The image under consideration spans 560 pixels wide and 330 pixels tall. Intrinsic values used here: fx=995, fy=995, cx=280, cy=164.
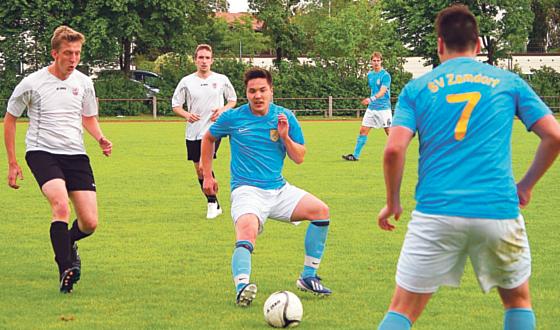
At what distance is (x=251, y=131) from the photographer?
800 cm

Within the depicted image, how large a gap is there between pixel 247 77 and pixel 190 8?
44.1m

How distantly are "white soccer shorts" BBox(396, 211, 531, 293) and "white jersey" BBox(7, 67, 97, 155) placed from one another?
4194 millimetres

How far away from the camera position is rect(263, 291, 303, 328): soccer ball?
22.5 feet

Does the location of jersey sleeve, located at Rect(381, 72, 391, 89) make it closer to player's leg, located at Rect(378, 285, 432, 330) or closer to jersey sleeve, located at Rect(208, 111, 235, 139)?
jersey sleeve, located at Rect(208, 111, 235, 139)

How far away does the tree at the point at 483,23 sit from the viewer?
51562 mm

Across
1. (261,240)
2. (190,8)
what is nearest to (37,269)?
(261,240)

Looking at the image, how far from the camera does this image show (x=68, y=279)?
26.7 feet

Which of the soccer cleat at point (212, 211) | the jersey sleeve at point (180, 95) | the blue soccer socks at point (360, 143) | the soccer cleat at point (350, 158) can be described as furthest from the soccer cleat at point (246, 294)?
the soccer cleat at point (350, 158)

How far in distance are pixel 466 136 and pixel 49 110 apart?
14.7ft

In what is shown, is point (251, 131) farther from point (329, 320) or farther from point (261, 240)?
point (261, 240)

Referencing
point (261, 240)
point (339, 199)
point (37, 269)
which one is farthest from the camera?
point (339, 199)

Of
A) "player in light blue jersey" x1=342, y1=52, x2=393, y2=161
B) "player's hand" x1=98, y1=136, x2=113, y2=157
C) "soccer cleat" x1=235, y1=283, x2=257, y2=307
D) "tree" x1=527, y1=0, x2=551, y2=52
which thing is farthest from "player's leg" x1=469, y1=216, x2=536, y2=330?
"tree" x1=527, y1=0, x2=551, y2=52

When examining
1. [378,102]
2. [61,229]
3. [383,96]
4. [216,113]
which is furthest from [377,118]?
[61,229]

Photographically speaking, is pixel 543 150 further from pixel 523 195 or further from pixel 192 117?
pixel 192 117
